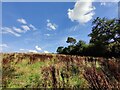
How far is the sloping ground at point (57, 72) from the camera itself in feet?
34.8

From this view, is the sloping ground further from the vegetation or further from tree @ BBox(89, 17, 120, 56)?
tree @ BBox(89, 17, 120, 56)

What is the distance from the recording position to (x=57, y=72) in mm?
11875

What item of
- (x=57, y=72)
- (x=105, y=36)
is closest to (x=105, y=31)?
(x=105, y=36)

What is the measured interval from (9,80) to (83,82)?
3.84 metres

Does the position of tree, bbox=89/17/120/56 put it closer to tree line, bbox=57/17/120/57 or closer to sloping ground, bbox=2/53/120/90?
tree line, bbox=57/17/120/57

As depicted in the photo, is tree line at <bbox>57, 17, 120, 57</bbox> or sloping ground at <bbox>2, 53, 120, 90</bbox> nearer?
sloping ground at <bbox>2, 53, 120, 90</bbox>

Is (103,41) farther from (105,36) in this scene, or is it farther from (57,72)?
(57,72)

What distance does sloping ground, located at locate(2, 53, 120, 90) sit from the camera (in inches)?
417

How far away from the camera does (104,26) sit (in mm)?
25047

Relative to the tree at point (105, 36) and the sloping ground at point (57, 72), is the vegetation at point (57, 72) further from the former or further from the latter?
the tree at point (105, 36)

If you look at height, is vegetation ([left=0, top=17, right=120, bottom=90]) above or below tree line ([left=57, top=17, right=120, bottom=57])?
below

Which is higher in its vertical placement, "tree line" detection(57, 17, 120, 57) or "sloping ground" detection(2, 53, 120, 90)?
"tree line" detection(57, 17, 120, 57)

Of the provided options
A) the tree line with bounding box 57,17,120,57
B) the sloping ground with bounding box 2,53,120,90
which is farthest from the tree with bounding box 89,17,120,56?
the sloping ground with bounding box 2,53,120,90

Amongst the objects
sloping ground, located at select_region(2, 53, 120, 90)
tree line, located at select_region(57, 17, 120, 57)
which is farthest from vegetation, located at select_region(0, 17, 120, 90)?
tree line, located at select_region(57, 17, 120, 57)
